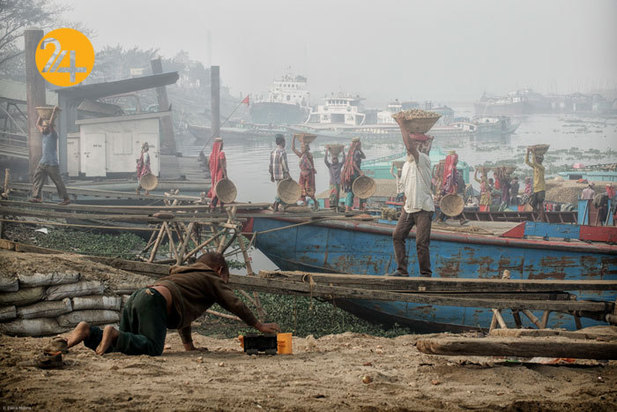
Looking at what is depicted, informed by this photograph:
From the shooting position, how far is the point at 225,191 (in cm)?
970

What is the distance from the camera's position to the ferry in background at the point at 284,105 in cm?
3228

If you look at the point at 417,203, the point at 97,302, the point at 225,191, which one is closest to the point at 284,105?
the point at 225,191

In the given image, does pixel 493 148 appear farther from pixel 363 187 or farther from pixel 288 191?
pixel 288 191

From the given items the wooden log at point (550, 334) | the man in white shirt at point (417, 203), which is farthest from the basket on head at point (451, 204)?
the wooden log at point (550, 334)

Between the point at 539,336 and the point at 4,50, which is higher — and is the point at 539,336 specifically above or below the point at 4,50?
below

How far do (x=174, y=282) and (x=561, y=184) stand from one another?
16.0 meters

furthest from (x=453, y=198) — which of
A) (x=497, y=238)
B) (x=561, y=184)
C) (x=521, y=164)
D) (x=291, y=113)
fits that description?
(x=291, y=113)

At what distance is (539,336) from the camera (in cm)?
467

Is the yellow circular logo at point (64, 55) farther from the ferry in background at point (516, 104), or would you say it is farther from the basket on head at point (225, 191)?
the ferry in background at point (516, 104)

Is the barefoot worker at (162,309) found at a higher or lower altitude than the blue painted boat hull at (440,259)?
higher

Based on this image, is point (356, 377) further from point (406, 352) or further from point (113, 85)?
point (113, 85)

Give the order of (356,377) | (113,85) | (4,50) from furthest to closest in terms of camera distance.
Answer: (4,50) → (113,85) → (356,377)

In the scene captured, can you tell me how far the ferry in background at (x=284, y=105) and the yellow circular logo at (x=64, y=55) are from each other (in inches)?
493

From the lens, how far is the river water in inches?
946
